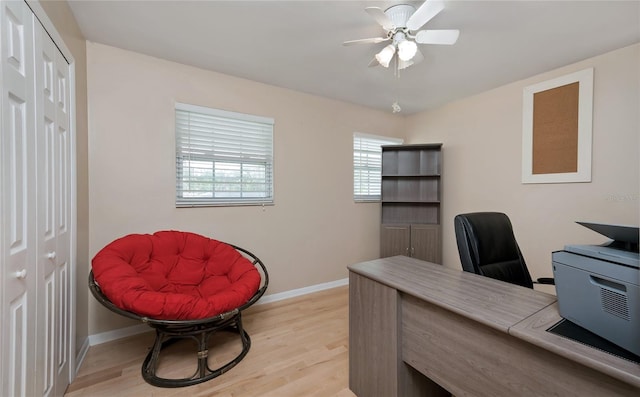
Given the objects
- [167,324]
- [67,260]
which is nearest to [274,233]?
[167,324]

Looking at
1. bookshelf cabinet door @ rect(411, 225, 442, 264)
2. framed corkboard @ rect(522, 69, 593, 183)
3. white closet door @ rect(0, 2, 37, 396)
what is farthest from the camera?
bookshelf cabinet door @ rect(411, 225, 442, 264)

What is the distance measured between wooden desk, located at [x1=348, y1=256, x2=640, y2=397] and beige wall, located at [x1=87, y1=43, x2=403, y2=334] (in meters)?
1.58

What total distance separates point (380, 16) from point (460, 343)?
1.78 meters

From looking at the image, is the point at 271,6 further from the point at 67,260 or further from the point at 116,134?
the point at 67,260

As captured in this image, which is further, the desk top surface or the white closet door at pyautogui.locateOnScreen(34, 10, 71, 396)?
the white closet door at pyautogui.locateOnScreen(34, 10, 71, 396)

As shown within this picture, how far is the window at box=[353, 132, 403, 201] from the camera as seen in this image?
364 centimetres

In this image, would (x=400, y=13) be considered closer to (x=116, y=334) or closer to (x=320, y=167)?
(x=320, y=167)

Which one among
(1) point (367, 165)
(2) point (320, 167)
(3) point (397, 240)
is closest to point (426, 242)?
(3) point (397, 240)

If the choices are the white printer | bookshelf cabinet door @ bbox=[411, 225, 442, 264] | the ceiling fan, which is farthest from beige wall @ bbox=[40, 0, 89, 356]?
bookshelf cabinet door @ bbox=[411, 225, 442, 264]

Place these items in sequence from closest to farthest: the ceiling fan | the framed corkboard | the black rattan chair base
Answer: the ceiling fan < the black rattan chair base < the framed corkboard

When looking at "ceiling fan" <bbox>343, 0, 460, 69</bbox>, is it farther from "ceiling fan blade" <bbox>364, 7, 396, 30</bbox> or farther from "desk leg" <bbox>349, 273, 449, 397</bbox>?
"desk leg" <bbox>349, 273, 449, 397</bbox>

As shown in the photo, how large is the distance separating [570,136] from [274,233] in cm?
314

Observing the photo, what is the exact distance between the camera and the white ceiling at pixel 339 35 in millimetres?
1709

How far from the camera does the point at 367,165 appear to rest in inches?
147
